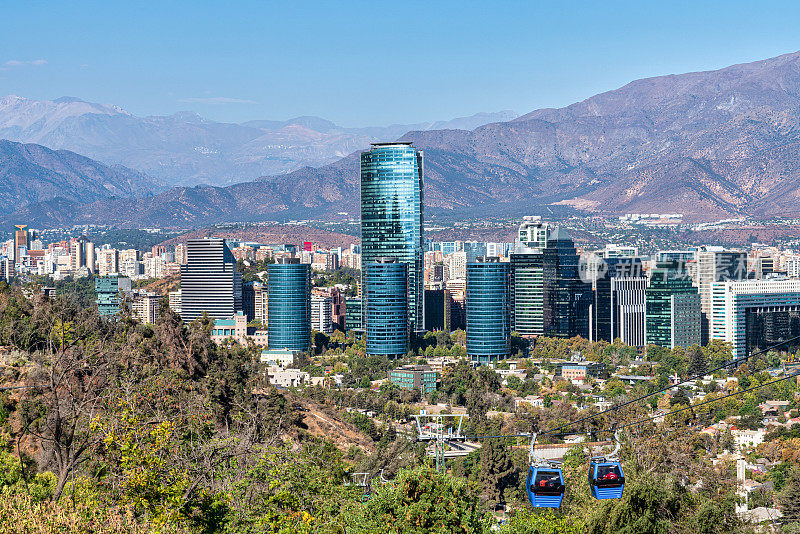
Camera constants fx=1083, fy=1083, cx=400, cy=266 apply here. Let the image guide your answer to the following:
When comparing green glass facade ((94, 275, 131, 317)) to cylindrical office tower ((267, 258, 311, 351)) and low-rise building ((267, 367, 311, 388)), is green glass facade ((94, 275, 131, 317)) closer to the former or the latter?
cylindrical office tower ((267, 258, 311, 351))

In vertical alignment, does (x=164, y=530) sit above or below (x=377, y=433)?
above

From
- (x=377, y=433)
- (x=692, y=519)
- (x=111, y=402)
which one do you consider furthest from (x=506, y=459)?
(x=111, y=402)

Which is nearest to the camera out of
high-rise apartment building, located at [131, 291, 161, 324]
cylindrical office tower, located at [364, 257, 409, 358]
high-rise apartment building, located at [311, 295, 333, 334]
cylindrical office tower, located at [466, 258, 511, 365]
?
cylindrical office tower, located at [364, 257, 409, 358]

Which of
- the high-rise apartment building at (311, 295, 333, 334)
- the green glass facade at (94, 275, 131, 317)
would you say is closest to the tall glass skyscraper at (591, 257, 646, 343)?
the high-rise apartment building at (311, 295, 333, 334)

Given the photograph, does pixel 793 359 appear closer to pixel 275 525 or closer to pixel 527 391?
pixel 527 391

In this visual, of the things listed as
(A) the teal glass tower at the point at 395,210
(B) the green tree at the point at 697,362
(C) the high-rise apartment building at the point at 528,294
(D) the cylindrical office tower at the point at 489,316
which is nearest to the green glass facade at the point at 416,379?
(D) the cylindrical office tower at the point at 489,316

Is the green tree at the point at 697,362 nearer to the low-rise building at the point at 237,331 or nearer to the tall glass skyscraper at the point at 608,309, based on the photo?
the tall glass skyscraper at the point at 608,309
